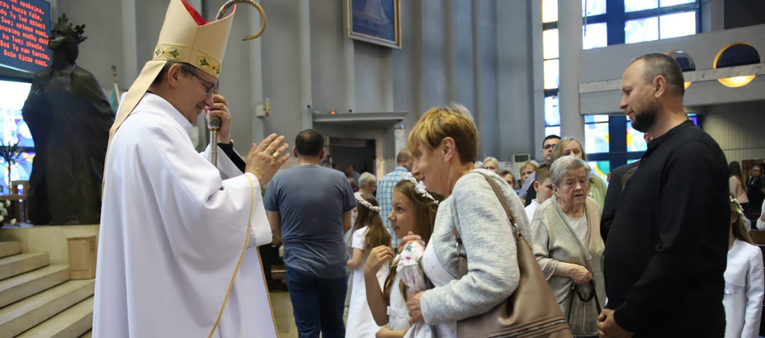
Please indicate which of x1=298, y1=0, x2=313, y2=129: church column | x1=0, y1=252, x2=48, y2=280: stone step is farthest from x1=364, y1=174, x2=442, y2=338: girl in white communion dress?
x1=298, y1=0, x2=313, y2=129: church column

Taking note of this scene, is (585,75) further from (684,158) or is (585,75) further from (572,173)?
(684,158)

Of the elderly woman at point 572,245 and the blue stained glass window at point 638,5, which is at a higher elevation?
the blue stained glass window at point 638,5

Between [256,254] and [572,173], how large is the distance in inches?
74.1

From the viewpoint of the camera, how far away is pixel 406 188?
2.72 metres

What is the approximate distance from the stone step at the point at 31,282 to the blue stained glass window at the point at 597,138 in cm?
1863

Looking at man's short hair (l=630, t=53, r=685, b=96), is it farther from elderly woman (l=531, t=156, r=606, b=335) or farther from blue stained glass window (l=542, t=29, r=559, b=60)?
blue stained glass window (l=542, t=29, r=559, b=60)

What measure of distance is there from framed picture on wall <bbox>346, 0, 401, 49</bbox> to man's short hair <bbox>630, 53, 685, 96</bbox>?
13.9 metres

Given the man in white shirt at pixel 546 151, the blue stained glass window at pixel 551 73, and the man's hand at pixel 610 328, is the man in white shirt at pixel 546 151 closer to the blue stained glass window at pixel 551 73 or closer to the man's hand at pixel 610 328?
the man's hand at pixel 610 328

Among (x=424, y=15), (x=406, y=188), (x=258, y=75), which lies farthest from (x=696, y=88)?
(x=406, y=188)

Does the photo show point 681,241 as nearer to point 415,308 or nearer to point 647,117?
point 647,117

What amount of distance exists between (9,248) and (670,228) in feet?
20.7

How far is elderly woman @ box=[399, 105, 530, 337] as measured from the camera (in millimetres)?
1554

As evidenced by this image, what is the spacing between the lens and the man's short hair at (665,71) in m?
2.11

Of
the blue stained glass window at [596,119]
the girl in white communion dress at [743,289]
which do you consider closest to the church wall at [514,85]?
the blue stained glass window at [596,119]
